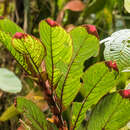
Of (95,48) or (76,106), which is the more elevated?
(95,48)

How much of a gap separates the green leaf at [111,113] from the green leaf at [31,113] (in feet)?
0.30

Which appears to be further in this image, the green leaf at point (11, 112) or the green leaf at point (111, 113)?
the green leaf at point (11, 112)

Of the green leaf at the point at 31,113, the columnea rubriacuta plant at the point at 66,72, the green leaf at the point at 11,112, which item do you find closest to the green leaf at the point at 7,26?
the columnea rubriacuta plant at the point at 66,72

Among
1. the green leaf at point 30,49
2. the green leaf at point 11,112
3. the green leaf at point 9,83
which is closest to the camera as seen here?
the green leaf at point 30,49

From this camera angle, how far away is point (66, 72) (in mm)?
378

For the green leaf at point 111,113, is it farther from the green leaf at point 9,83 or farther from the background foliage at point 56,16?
the background foliage at point 56,16

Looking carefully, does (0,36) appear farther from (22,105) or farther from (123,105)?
(123,105)

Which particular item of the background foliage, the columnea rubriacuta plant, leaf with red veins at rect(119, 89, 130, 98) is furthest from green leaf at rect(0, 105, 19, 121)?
leaf with red veins at rect(119, 89, 130, 98)

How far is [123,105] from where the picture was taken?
0.35 m

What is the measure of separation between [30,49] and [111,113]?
0.17 m

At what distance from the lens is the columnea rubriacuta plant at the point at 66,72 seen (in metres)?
0.34

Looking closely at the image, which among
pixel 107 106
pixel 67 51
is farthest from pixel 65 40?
pixel 107 106

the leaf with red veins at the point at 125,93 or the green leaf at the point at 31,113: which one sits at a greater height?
the leaf with red veins at the point at 125,93

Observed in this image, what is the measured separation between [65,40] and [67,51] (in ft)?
0.07
